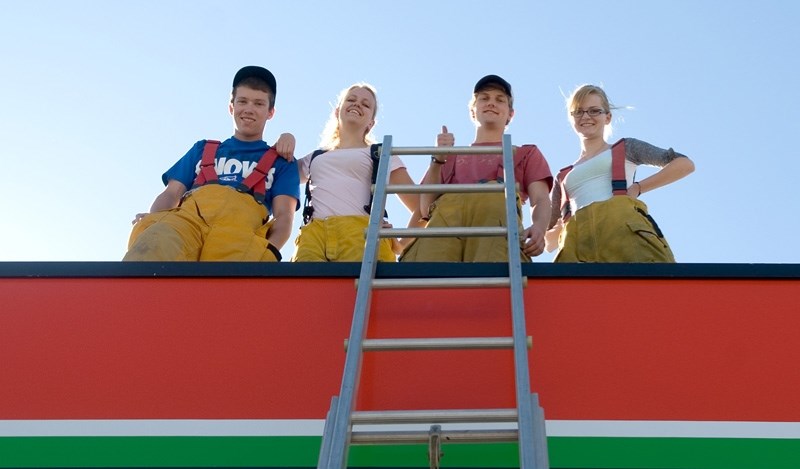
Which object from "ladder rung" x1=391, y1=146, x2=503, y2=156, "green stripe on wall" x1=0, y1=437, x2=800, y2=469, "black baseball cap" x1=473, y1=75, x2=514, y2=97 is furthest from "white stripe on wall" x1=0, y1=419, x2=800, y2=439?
"black baseball cap" x1=473, y1=75, x2=514, y2=97

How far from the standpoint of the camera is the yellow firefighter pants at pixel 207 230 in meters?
3.54

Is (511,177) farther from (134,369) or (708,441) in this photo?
(134,369)

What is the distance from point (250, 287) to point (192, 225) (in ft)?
2.33

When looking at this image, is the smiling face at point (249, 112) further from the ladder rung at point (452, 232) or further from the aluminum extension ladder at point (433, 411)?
the ladder rung at point (452, 232)

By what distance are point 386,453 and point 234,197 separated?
5.27ft

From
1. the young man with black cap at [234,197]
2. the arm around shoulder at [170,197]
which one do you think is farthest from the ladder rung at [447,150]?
the arm around shoulder at [170,197]

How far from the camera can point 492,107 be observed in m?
4.33

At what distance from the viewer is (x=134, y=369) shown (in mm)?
2969

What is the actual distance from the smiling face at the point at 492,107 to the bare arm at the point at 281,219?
0.93 meters

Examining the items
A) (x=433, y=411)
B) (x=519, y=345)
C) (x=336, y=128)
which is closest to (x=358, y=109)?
(x=336, y=128)

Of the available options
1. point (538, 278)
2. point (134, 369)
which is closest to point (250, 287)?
point (134, 369)

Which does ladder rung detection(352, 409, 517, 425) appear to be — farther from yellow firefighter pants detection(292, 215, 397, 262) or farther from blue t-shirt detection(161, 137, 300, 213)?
blue t-shirt detection(161, 137, 300, 213)

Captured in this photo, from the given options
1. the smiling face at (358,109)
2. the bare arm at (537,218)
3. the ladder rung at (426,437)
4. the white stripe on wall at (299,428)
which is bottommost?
the white stripe on wall at (299,428)

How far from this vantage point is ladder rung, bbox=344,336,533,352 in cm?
250
